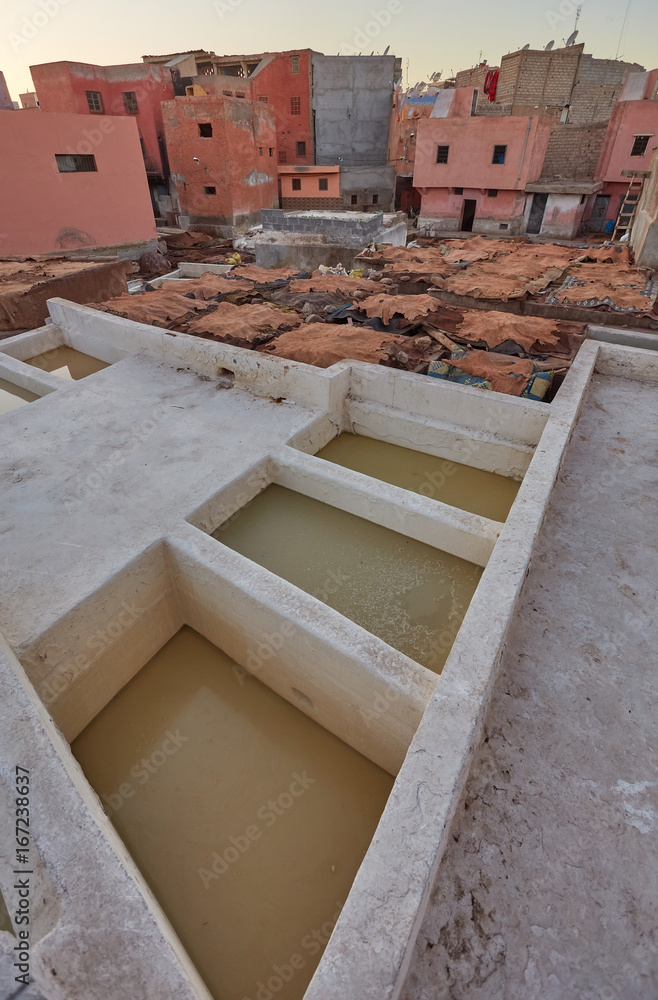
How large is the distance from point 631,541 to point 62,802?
4.33m

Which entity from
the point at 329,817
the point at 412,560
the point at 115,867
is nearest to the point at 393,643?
the point at 412,560

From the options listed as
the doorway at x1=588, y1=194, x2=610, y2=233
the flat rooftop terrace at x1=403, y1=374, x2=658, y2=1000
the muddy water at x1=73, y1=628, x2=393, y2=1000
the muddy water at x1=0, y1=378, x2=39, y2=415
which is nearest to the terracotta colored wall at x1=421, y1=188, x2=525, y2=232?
the doorway at x1=588, y1=194, x2=610, y2=233

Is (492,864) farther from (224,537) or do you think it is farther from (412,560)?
(224,537)

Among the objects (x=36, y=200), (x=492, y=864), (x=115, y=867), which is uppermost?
(x=36, y=200)

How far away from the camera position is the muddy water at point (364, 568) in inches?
188

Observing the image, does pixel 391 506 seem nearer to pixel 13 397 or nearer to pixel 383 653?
pixel 383 653

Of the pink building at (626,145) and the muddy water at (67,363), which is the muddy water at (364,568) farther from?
the pink building at (626,145)

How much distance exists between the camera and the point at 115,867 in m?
2.23

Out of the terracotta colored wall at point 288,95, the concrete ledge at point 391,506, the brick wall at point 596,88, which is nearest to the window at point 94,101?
the terracotta colored wall at point 288,95

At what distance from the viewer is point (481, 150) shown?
22391mm

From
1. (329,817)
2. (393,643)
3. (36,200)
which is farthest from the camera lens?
(36,200)

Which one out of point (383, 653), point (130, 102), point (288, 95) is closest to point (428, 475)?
point (383, 653)

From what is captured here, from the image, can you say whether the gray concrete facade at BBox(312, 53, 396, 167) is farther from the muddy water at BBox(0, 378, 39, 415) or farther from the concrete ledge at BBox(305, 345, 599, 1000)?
the concrete ledge at BBox(305, 345, 599, 1000)

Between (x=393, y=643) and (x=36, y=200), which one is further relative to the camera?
(x=36, y=200)
